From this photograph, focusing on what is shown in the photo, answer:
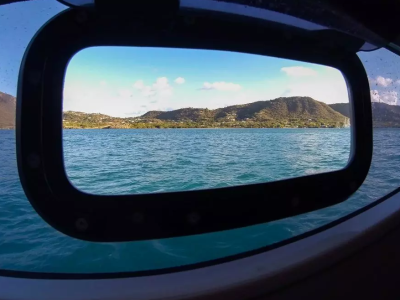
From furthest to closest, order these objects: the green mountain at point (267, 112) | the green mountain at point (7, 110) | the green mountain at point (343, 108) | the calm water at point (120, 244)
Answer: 1. the green mountain at point (267, 112)
2. the green mountain at point (343, 108)
3. the calm water at point (120, 244)
4. the green mountain at point (7, 110)

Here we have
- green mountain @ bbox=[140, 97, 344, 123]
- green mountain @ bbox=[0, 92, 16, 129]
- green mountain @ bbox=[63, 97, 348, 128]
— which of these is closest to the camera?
green mountain @ bbox=[0, 92, 16, 129]

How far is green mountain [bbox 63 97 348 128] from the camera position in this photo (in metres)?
1.37

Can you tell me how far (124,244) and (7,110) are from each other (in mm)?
540

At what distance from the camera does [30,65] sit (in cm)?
65

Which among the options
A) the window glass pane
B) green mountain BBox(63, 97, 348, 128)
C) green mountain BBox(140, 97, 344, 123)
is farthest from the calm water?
green mountain BBox(140, 97, 344, 123)

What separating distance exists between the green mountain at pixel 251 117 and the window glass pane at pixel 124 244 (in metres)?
0.30

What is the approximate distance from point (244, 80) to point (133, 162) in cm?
160

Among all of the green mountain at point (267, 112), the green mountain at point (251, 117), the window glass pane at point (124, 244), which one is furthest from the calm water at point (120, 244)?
the green mountain at point (267, 112)

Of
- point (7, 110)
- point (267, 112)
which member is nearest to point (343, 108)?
point (267, 112)

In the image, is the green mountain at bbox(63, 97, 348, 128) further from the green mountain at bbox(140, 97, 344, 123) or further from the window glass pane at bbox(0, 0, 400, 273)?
the window glass pane at bbox(0, 0, 400, 273)

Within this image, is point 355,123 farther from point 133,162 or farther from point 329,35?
point 133,162

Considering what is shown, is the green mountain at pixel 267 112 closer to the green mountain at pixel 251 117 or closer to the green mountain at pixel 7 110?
the green mountain at pixel 251 117

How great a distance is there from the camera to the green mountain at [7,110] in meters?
0.67

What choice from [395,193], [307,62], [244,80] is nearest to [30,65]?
[307,62]
